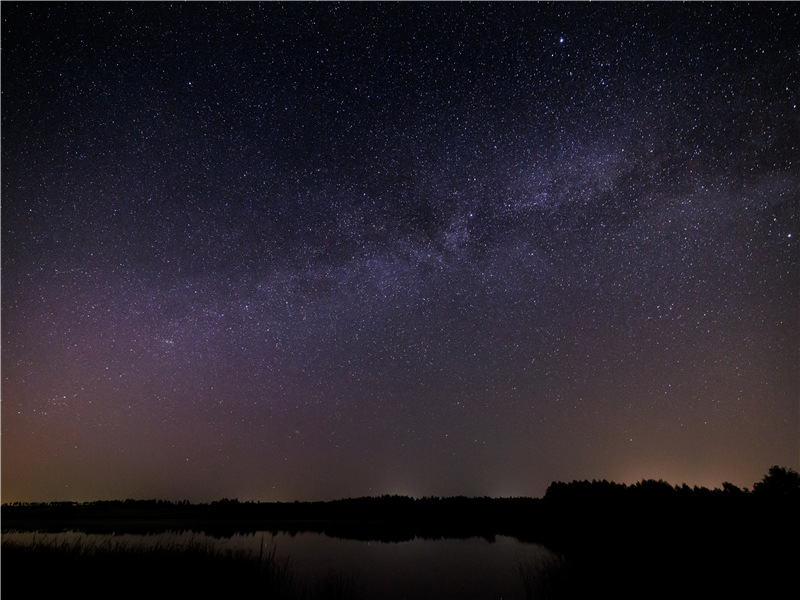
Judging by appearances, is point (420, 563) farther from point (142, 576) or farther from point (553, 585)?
point (142, 576)

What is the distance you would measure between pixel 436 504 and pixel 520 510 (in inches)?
722

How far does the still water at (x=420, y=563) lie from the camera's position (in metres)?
15.6

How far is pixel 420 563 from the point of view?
71.2 feet

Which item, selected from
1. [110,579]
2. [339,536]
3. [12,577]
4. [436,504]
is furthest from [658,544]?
[436,504]

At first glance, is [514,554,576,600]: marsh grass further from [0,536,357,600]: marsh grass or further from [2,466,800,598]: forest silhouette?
[0,536,357,600]: marsh grass

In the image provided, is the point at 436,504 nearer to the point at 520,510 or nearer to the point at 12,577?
the point at 520,510

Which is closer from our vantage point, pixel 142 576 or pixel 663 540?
pixel 142 576

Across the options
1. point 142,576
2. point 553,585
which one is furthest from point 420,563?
point 142,576

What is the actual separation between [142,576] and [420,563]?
13.6m

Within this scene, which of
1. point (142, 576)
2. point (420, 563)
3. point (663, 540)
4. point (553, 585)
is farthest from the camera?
point (420, 563)

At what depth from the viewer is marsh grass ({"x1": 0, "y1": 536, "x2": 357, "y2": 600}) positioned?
35.5ft

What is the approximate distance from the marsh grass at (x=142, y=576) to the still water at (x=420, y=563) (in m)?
1.15

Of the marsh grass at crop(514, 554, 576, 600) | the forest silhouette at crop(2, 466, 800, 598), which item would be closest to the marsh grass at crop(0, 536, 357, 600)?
the forest silhouette at crop(2, 466, 800, 598)

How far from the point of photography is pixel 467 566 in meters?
20.8
